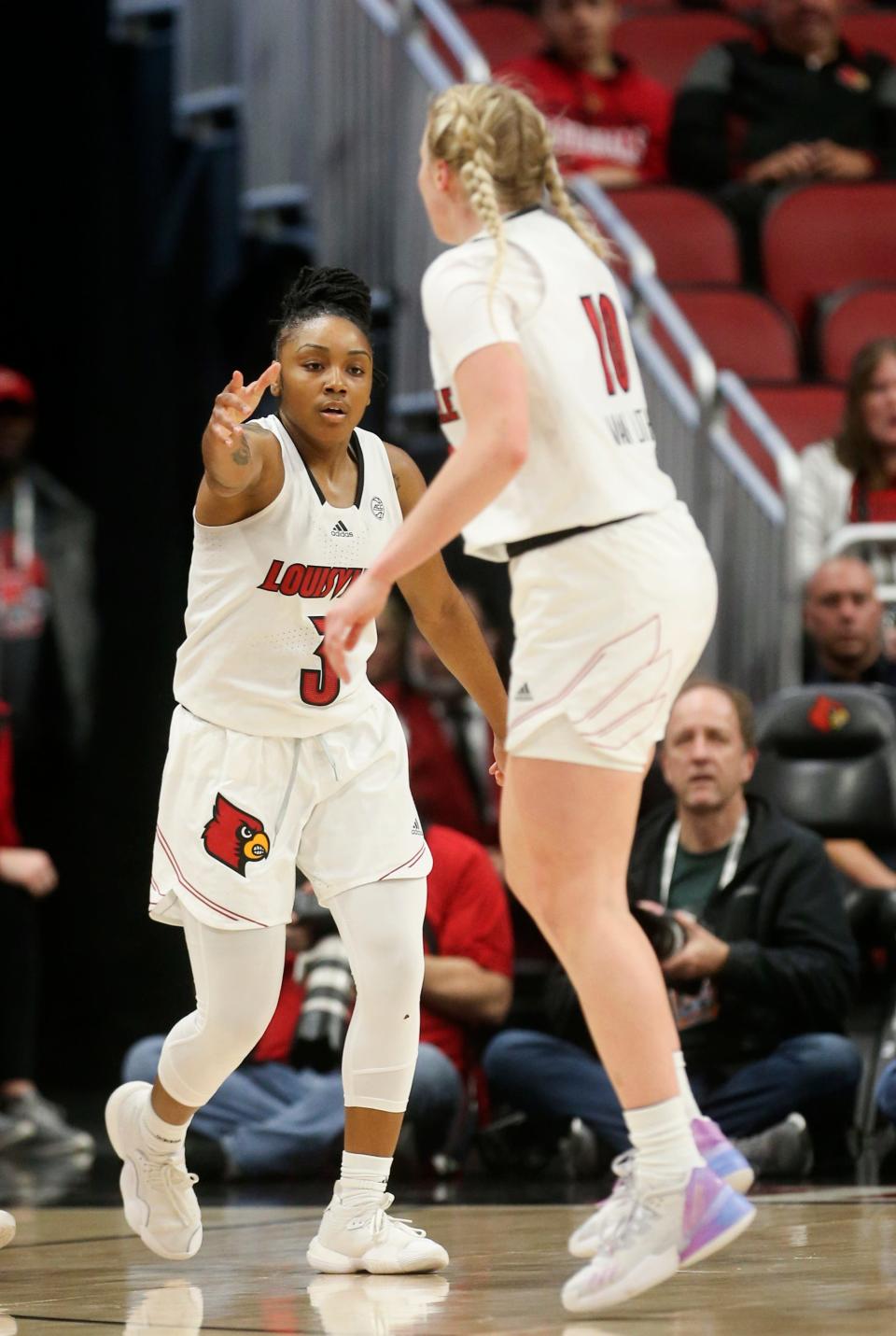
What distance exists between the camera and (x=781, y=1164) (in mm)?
4961

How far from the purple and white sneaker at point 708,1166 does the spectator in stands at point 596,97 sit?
5.41 m

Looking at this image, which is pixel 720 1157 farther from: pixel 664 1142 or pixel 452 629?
pixel 452 629

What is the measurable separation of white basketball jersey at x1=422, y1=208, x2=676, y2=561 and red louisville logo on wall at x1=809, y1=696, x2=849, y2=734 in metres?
2.94

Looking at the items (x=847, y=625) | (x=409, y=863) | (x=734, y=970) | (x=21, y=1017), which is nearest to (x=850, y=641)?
(x=847, y=625)

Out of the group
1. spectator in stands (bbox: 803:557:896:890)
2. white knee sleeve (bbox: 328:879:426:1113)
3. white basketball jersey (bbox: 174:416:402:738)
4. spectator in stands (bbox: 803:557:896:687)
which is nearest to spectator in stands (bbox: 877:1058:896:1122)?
spectator in stands (bbox: 803:557:896:890)

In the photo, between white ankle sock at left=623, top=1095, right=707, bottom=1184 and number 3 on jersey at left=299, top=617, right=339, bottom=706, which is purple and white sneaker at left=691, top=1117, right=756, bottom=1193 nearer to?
white ankle sock at left=623, top=1095, right=707, bottom=1184

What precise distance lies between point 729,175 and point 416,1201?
502cm

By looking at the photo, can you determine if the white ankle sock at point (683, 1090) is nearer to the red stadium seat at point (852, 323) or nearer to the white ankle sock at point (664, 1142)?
the white ankle sock at point (664, 1142)

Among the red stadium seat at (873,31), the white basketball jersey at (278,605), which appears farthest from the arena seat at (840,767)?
the red stadium seat at (873,31)

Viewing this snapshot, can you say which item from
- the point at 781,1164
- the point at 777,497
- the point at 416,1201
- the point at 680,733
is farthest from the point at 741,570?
the point at 416,1201

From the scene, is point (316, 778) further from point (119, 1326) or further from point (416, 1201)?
point (416, 1201)

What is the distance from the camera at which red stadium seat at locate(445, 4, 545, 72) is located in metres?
8.66

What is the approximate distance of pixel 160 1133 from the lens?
11.9 ft

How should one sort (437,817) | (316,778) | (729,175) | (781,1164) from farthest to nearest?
(729,175) < (437,817) < (781,1164) < (316,778)
